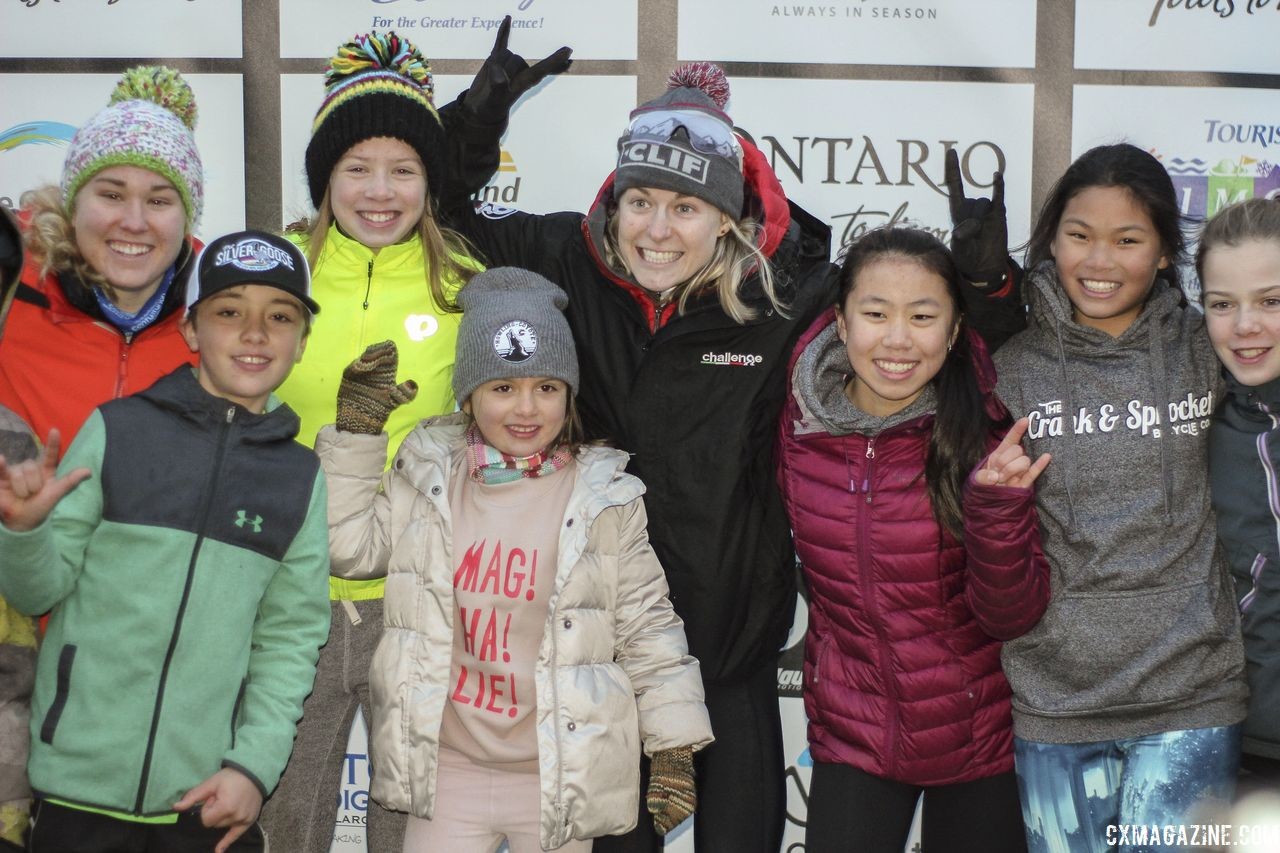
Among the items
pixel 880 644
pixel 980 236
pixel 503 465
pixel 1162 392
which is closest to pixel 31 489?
pixel 503 465

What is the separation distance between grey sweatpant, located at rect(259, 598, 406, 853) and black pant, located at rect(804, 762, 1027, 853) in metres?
0.93

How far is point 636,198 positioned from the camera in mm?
2645

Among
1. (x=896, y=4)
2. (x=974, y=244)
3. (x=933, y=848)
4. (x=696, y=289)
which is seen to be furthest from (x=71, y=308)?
(x=896, y=4)

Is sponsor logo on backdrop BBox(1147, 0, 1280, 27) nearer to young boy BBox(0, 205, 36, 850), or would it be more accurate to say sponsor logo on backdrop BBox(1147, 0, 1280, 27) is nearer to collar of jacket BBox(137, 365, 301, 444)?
collar of jacket BBox(137, 365, 301, 444)

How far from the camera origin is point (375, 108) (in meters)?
2.61

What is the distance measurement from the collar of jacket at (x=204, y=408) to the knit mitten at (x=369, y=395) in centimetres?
13

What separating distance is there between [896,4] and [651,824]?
2.40 metres

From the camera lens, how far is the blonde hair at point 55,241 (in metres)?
A: 2.41

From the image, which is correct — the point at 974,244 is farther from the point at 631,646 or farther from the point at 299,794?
the point at 299,794

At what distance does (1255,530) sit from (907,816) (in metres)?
0.89

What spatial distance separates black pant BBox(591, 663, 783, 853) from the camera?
2488 mm

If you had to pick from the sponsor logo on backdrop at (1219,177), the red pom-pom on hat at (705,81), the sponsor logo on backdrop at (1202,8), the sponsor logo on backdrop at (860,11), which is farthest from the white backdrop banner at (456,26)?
the sponsor logo on backdrop at (1219,177)

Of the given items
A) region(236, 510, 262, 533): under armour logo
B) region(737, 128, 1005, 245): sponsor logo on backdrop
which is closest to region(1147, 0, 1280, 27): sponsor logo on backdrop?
region(737, 128, 1005, 245): sponsor logo on backdrop

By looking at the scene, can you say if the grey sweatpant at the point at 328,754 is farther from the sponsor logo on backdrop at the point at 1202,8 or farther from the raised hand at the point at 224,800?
the sponsor logo on backdrop at the point at 1202,8
